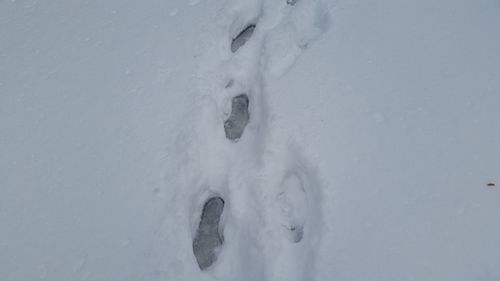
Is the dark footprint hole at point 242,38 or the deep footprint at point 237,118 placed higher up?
the dark footprint hole at point 242,38

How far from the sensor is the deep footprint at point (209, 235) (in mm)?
1449

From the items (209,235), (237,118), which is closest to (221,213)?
(209,235)

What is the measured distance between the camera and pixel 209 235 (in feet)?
4.98

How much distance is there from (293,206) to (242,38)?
91 centimetres

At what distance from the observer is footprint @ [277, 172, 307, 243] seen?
1.45 m

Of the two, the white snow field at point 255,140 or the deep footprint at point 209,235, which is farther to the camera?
the deep footprint at point 209,235

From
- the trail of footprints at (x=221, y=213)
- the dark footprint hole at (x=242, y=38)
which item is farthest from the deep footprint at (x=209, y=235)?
the dark footprint hole at (x=242, y=38)

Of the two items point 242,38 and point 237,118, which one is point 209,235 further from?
point 242,38

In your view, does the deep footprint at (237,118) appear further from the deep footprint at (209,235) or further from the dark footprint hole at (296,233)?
the dark footprint hole at (296,233)

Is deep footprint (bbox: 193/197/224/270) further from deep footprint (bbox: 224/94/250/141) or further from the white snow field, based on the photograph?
deep footprint (bbox: 224/94/250/141)

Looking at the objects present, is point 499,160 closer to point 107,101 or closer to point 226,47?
point 226,47

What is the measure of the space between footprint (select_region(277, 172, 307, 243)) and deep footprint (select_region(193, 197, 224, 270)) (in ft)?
0.83

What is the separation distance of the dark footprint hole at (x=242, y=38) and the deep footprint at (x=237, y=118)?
28 cm

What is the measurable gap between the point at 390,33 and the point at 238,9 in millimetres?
752
